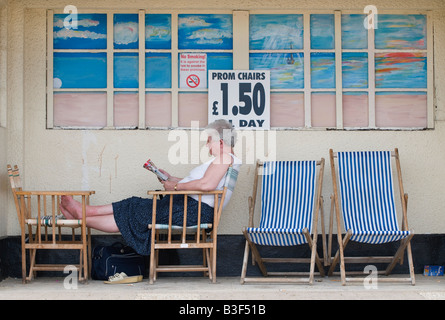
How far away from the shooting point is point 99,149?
620 cm

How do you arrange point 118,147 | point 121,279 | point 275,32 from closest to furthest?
point 121,279, point 118,147, point 275,32

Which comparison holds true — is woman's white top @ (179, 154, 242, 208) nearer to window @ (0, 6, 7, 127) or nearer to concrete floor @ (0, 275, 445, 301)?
concrete floor @ (0, 275, 445, 301)

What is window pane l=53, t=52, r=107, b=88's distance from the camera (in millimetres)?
6262

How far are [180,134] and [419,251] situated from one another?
2399 millimetres

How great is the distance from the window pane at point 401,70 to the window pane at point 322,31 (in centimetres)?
46

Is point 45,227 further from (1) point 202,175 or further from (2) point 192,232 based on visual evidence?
(1) point 202,175

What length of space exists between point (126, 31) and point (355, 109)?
2227mm

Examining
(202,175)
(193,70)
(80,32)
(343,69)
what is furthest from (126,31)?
(343,69)

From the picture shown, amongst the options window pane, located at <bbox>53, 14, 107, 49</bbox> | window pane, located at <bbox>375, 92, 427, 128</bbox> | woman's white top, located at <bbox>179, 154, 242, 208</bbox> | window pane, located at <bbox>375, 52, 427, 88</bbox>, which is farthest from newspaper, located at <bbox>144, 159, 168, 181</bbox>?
window pane, located at <bbox>375, 52, 427, 88</bbox>

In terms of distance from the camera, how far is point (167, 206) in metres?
5.62

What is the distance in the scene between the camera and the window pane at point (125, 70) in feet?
20.6

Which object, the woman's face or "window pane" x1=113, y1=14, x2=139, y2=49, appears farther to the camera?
"window pane" x1=113, y1=14, x2=139, y2=49

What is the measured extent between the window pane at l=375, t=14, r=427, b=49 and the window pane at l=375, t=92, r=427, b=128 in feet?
1.49
